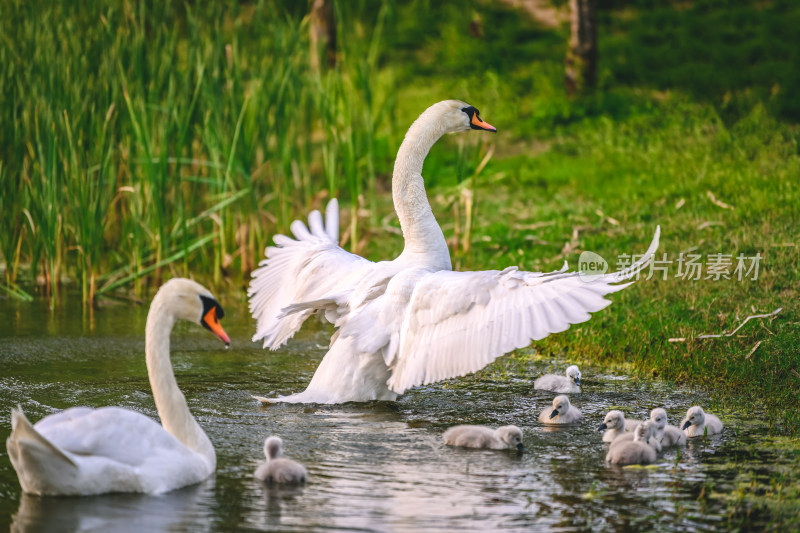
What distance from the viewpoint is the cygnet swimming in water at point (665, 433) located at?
21.0 ft

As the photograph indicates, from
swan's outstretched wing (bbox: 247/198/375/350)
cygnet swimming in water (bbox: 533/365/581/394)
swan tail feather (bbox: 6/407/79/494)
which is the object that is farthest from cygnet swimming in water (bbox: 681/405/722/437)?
swan tail feather (bbox: 6/407/79/494)

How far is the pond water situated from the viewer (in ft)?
17.0

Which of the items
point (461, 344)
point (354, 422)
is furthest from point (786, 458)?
point (354, 422)

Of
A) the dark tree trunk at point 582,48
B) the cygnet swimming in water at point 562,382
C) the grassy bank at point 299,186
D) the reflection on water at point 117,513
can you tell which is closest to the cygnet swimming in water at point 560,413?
the cygnet swimming in water at point 562,382

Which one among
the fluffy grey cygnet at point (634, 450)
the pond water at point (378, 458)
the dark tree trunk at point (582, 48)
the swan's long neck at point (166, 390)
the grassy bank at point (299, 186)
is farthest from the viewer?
the dark tree trunk at point (582, 48)

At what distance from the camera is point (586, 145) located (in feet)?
52.7

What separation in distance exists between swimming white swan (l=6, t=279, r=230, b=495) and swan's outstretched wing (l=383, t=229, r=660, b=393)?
1622 mm

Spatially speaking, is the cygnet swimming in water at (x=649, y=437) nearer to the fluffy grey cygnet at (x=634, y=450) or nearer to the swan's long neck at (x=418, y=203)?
the fluffy grey cygnet at (x=634, y=450)

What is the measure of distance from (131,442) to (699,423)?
10.3 feet

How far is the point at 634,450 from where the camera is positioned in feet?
19.8

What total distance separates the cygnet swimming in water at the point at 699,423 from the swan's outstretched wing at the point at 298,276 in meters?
2.51

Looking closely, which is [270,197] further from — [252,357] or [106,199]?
[252,357]

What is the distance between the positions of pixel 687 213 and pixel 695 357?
407 cm

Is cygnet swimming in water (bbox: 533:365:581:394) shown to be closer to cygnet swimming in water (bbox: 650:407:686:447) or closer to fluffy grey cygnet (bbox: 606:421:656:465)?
cygnet swimming in water (bbox: 650:407:686:447)
